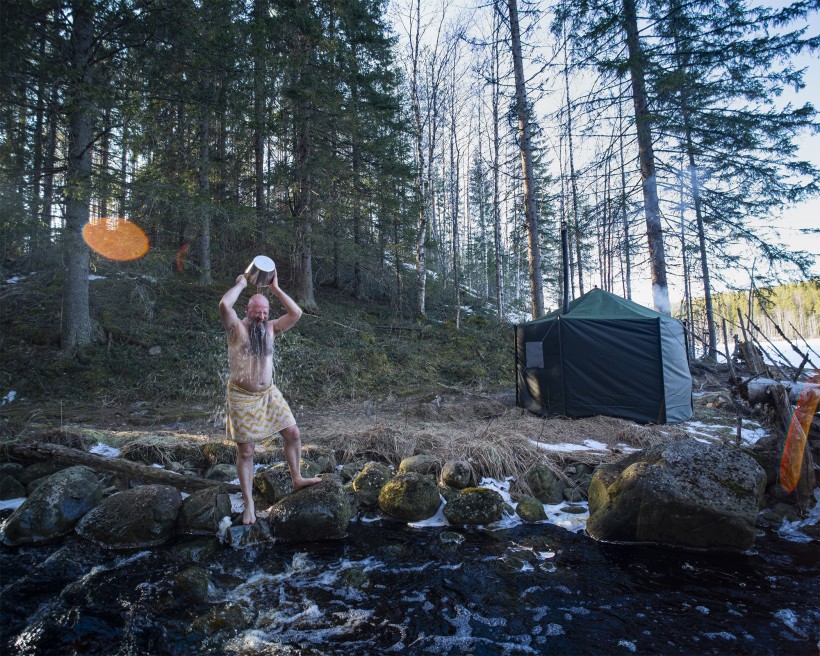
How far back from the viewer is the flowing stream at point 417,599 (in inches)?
90.7

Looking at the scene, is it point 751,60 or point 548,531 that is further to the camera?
point 751,60

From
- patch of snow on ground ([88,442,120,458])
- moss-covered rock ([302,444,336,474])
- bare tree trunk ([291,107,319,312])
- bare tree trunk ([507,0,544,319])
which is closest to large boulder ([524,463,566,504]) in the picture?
moss-covered rock ([302,444,336,474])

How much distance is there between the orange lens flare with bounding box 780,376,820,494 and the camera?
3.97 meters

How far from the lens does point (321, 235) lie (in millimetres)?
12234

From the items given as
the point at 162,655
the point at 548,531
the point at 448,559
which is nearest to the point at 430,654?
the point at 448,559

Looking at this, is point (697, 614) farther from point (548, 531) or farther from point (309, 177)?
point (309, 177)

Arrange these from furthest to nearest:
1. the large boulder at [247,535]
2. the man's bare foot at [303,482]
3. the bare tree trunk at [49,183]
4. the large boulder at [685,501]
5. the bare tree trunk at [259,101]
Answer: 1. the bare tree trunk at [259,101]
2. the bare tree trunk at [49,183]
3. the man's bare foot at [303,482]
4. the large boulder at [247,535]
5. the large boulder at [685,501]

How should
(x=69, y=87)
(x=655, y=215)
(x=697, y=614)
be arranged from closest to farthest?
(x=697, y=614) < (x=69, y=87) < (x=655, y=215)

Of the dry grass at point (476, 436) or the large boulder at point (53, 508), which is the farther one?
the dry grass at point (476, 436)

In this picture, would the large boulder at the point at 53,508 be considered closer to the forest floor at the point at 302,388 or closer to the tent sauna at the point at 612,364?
the forest floor at the point at 302,388

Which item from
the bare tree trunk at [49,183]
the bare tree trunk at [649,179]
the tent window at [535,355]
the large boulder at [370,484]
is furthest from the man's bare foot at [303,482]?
the bare tree trunk at [649,179]

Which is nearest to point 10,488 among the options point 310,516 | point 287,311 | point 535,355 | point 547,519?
point 310,516

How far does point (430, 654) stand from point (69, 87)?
30.6 feet

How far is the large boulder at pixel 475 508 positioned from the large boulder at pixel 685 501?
855mm
